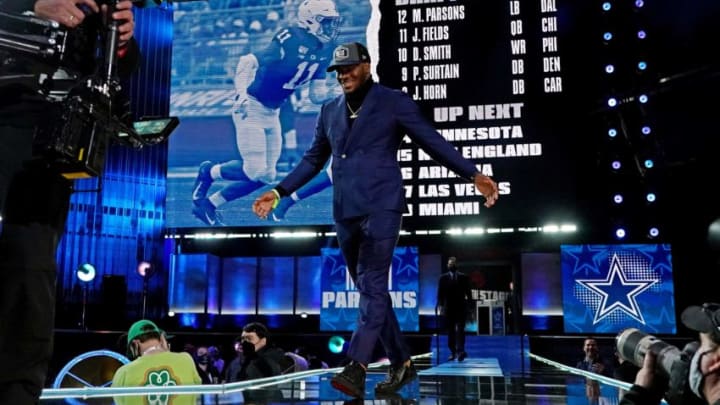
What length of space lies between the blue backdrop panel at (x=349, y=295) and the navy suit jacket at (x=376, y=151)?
27.5 feet

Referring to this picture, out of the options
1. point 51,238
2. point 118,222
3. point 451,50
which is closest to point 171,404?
point 51,238

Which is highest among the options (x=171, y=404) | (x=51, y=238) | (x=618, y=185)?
(x=618, y=185)

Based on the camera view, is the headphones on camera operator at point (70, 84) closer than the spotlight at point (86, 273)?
Yes

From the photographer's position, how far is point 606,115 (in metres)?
10.3

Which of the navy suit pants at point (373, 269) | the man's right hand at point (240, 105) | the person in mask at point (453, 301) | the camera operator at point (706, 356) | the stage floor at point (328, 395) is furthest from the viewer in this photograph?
the man's right hand at point (240, 105)

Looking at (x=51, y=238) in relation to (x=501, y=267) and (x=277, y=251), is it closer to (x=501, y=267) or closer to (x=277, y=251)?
(x=277, y=251)

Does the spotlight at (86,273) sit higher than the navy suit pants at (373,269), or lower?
higher

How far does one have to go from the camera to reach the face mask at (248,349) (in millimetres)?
4809

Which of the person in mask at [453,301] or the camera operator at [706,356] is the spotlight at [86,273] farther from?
the camera operator at [706,356]

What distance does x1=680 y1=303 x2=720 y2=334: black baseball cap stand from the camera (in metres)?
1.10

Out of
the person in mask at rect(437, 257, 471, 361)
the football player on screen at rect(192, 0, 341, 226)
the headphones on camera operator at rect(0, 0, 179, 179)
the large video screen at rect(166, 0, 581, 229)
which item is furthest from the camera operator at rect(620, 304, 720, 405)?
the football player on screen at rect(192, 0, 341, 226)

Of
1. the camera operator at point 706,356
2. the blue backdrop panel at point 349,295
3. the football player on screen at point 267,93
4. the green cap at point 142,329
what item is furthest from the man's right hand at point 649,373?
the blue backdrop panel at point 349,295

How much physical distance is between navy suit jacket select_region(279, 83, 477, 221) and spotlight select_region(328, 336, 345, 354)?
338 inches

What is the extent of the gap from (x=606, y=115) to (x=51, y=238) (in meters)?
10.2
